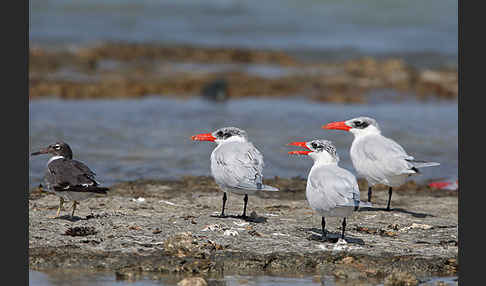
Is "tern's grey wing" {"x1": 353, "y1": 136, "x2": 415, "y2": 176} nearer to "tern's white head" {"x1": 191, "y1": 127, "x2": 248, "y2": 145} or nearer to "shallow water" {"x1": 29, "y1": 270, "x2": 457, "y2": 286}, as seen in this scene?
"tern's white head" {"x1": 191, "y1": 127, "x2": 248, "y2": 145}

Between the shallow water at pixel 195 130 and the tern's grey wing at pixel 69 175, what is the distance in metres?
2.17

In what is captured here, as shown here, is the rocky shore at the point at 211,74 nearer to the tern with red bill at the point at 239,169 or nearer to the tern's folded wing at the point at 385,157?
the tern's folded wing at the point at 385,157

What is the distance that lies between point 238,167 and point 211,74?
13561 mm

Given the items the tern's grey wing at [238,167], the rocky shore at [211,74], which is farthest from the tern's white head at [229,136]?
the rocky shore at [211,74]

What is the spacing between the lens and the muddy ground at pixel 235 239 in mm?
6492

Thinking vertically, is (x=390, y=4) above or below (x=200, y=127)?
above

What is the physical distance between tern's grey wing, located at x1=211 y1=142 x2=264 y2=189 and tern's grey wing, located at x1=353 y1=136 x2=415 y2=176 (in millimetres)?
1465

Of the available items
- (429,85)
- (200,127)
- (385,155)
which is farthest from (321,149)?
(429,85)

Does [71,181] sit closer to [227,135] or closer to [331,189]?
[227,135]

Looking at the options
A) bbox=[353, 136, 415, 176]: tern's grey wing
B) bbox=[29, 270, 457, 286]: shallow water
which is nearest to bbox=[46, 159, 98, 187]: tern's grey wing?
bbox=[29, 270, 457, 286]: shallow water

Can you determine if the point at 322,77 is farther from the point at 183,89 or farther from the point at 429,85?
the point at 183,89

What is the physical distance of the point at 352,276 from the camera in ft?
21.0

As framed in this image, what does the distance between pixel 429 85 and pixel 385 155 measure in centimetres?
1179

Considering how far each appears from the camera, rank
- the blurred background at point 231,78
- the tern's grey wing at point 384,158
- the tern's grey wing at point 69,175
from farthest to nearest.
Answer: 1. the blurred background at point 231,78
2. the tern's grey wing at point 384,158
3. the tern's grey wing at point 69,175
